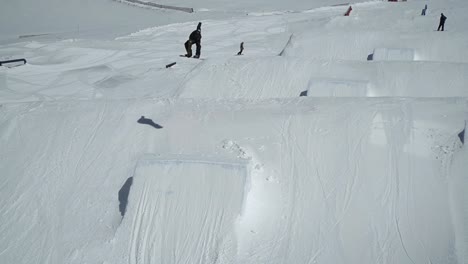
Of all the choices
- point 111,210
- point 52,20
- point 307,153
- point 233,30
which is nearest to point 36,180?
point 111,210

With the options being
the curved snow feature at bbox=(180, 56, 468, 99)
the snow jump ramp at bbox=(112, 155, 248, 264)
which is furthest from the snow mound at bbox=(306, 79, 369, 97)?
the snow jump ramp at bbox=(112, 155, 248, 264)

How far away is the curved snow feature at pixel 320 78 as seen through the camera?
8.44 metres

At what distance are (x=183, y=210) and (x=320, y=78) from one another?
16.5 ft

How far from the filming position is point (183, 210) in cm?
497

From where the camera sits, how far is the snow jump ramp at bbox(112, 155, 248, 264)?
15.3 feet

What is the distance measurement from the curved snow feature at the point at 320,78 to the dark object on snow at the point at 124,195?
392cm

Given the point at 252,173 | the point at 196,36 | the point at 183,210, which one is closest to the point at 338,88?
the point at 252,173

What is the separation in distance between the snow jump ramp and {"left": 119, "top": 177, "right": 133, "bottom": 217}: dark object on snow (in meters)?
0.24

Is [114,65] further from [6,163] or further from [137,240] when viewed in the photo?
[137,240]

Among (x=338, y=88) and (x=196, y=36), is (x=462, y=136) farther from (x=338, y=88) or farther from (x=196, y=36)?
(x=196, y=36)

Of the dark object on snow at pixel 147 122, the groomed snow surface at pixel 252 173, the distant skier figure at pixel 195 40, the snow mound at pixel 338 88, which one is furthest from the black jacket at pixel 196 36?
the dark object on snow at pixel 147 122

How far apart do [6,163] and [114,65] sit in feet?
23.9

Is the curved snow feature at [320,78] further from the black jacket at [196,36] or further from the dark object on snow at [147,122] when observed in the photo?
the dark object on snow at [147,122]

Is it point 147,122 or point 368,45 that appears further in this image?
point 368,45
